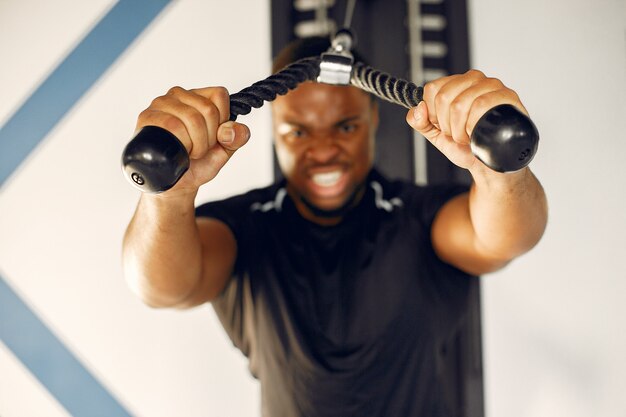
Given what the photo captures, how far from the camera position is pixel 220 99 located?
430 mm

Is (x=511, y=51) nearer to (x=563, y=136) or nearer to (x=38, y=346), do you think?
(x=563, y=136)

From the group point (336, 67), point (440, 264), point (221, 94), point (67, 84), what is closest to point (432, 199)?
point (440, 264)

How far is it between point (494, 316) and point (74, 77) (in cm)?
86

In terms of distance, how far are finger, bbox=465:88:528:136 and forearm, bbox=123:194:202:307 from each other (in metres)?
0.26

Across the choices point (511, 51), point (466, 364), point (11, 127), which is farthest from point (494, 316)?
point (11, 127)

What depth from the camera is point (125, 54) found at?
1.07 metres

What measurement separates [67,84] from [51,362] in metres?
0.50

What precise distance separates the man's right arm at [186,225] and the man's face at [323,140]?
5.4 inches

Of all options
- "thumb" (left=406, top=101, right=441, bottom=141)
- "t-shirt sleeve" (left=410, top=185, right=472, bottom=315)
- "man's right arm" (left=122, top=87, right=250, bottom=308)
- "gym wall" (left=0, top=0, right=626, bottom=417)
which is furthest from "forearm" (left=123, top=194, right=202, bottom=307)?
"gym wall" (left=0, top=0, right=626, bottom=417)

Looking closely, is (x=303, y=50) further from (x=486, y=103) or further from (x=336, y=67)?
(x=486, y=103)

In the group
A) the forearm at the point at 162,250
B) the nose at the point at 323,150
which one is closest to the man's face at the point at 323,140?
the nose at the point at 323,150

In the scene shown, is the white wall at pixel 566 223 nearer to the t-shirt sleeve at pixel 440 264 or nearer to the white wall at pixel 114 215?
the t-shirt sleeve at pixel 440 264

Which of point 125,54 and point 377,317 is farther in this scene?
point 125,54

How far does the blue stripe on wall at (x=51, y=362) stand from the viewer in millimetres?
1054
